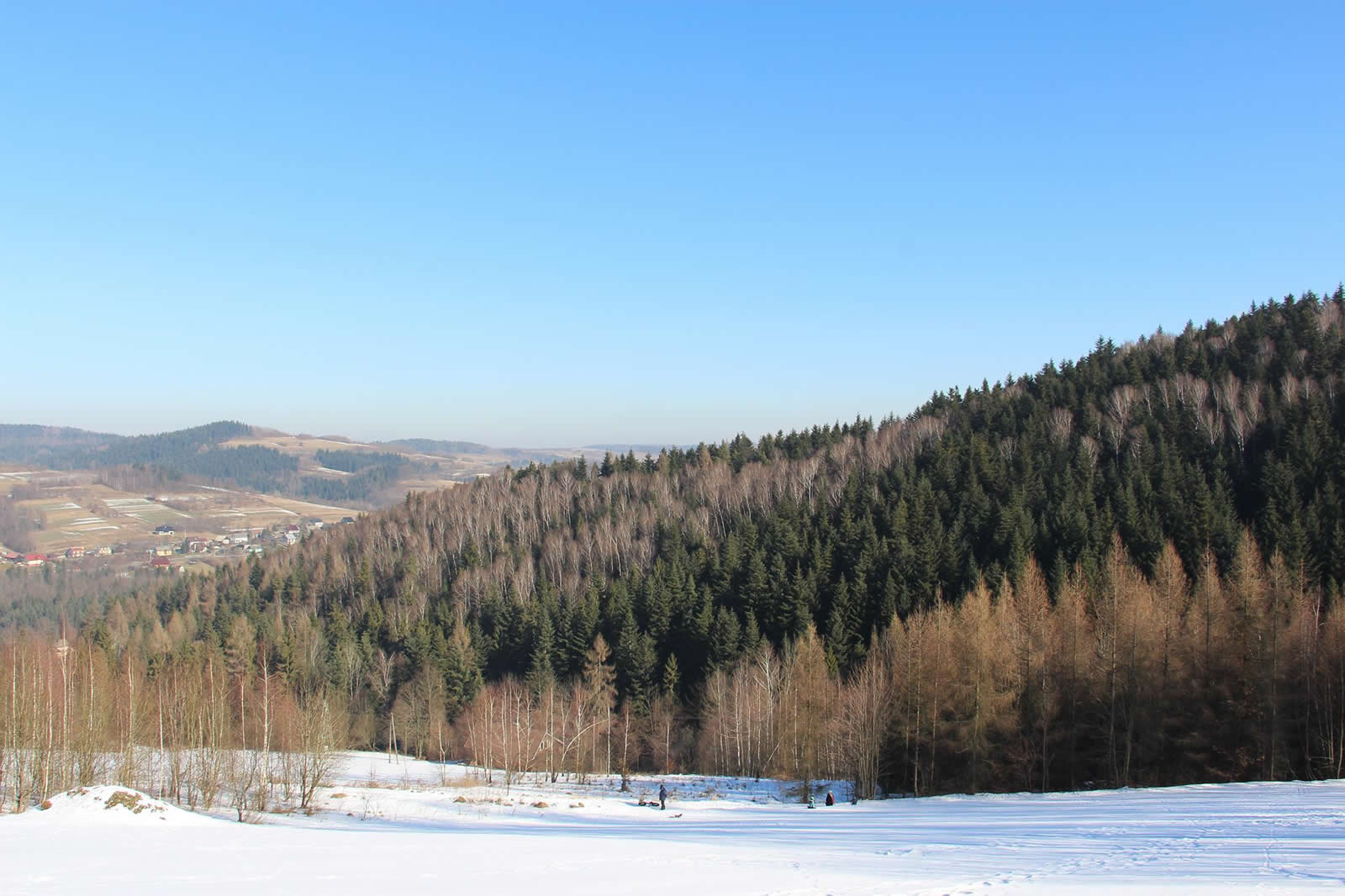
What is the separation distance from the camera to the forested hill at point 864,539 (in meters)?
58.2

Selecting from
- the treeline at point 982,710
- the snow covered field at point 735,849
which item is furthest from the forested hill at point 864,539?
the snow covered field at point 735,849

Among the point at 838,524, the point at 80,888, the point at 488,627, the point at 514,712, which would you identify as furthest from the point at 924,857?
the point at 488,627

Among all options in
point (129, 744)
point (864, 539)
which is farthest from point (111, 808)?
point (864, 539)

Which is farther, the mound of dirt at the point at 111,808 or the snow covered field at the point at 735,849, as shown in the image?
the mound of dirt at the point at 111,808

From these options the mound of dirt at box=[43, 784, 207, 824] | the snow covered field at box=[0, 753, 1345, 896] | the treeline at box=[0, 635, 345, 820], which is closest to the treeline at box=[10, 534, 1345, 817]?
the treeline at box=[0, 635, 345, 820]

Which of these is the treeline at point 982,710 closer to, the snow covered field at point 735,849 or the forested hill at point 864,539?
the forested hill at point 864,539

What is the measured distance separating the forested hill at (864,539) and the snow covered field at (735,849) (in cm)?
1284

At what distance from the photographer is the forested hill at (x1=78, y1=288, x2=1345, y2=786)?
5825cm

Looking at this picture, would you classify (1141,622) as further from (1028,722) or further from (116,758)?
(116,758)

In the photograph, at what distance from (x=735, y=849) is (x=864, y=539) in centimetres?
4952

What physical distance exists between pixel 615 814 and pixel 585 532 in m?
64.6

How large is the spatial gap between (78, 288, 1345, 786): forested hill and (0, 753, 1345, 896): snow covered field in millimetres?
12844

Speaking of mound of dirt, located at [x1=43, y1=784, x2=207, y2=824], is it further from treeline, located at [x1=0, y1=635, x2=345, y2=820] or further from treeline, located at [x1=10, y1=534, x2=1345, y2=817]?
treeline, located at [x1=10, y1=534, x2=1345, y2=817]

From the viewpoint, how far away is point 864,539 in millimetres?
69562
